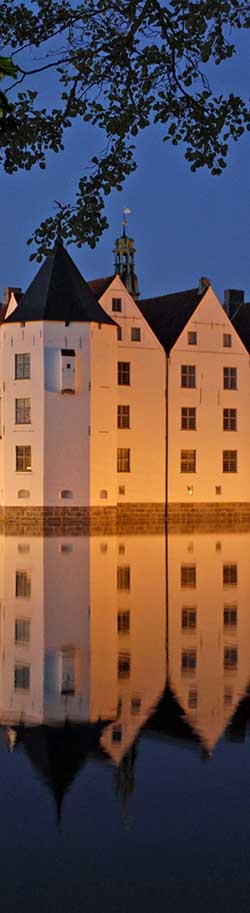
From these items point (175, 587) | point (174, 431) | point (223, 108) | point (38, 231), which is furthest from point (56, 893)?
point (174, 431)

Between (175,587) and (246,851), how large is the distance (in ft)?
51.6

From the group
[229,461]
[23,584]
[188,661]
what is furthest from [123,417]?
[188,661]

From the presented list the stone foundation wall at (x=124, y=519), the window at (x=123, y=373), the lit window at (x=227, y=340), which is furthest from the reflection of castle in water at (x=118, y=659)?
the lit window at (x=227, y=340)

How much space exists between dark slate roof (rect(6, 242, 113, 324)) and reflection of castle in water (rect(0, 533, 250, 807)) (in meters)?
28.3

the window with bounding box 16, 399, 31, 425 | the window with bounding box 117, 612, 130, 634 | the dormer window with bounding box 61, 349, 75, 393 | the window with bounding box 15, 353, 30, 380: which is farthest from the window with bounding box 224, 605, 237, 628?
the window with bounding box 15, 353, 30, 380

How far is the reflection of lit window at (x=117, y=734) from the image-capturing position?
9.34 metres

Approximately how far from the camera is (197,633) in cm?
1617

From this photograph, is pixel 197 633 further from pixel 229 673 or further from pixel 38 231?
pixel 38 231

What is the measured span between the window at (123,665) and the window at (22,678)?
3.09 feet

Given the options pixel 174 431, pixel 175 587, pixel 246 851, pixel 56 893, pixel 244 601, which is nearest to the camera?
pixel 56 893

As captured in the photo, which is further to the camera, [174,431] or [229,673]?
[174,431]

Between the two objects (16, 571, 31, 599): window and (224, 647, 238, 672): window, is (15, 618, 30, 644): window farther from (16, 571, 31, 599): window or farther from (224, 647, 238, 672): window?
(16, 571, 31, 599): window

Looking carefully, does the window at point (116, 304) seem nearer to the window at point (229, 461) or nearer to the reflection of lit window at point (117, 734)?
the window at point (229, 461)

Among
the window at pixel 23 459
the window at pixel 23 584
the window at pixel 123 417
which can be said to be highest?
the window at pixel 123 417
